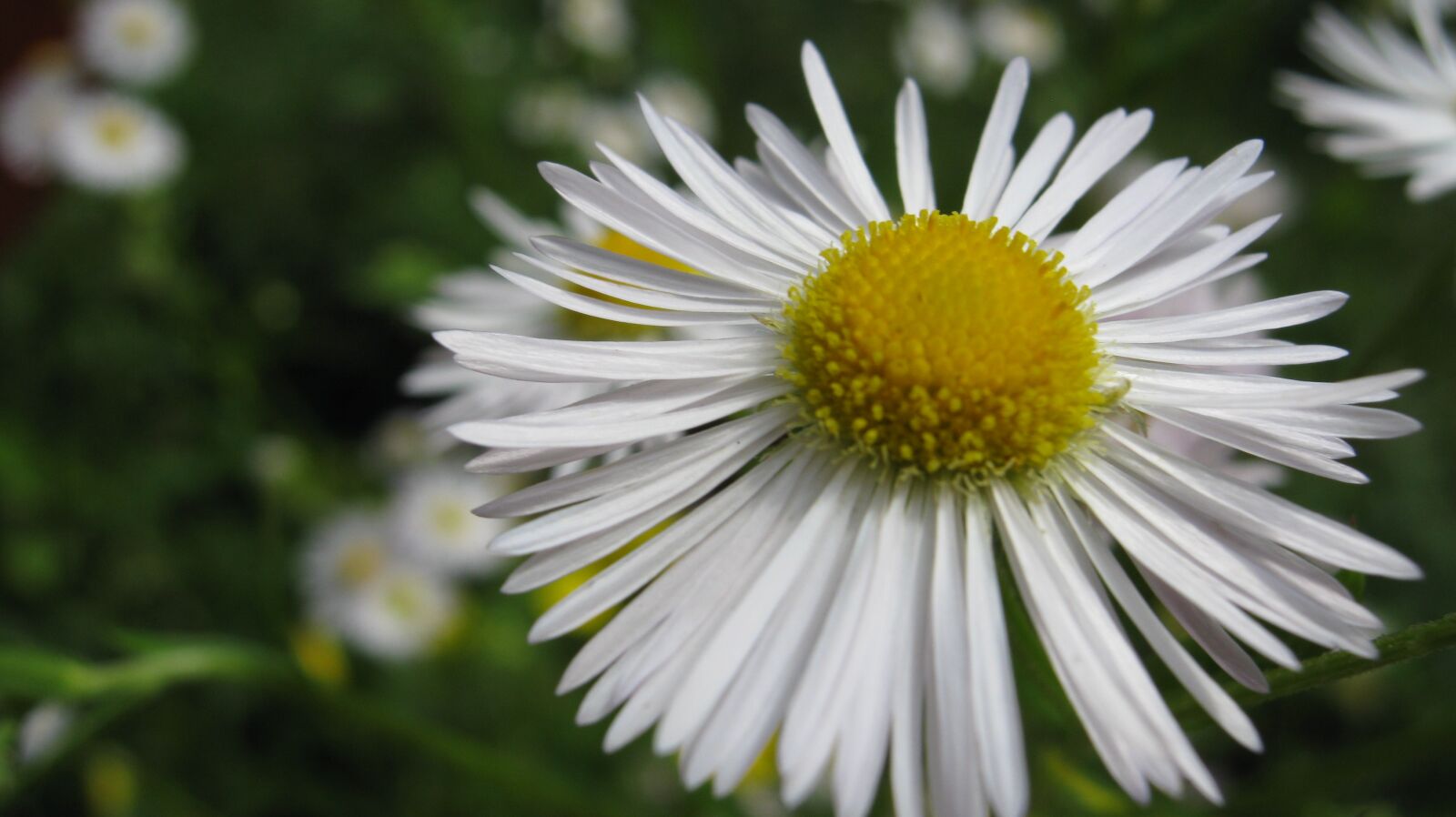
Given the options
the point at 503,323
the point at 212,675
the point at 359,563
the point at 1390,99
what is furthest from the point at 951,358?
the point at 359,563

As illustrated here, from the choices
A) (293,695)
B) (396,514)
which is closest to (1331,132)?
(396,514)

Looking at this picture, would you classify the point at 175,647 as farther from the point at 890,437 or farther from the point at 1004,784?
the point at 1004,784

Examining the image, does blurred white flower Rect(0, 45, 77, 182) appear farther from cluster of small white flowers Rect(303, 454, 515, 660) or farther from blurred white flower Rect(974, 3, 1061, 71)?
blurred white flower Rect(974, 3, 1061, 71)

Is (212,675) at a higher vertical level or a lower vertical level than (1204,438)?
lower

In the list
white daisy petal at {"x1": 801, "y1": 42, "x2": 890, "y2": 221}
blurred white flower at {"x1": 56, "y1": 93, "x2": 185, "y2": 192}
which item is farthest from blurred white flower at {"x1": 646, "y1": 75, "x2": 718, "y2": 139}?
white daisy petal at {"x1": 801, "y1": 42, "x2": 890, "y2": 221}

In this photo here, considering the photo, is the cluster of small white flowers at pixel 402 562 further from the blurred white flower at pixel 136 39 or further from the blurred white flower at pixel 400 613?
the blurred white flower at pixel 136 39

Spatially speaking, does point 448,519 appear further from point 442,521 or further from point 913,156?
point 913,156
